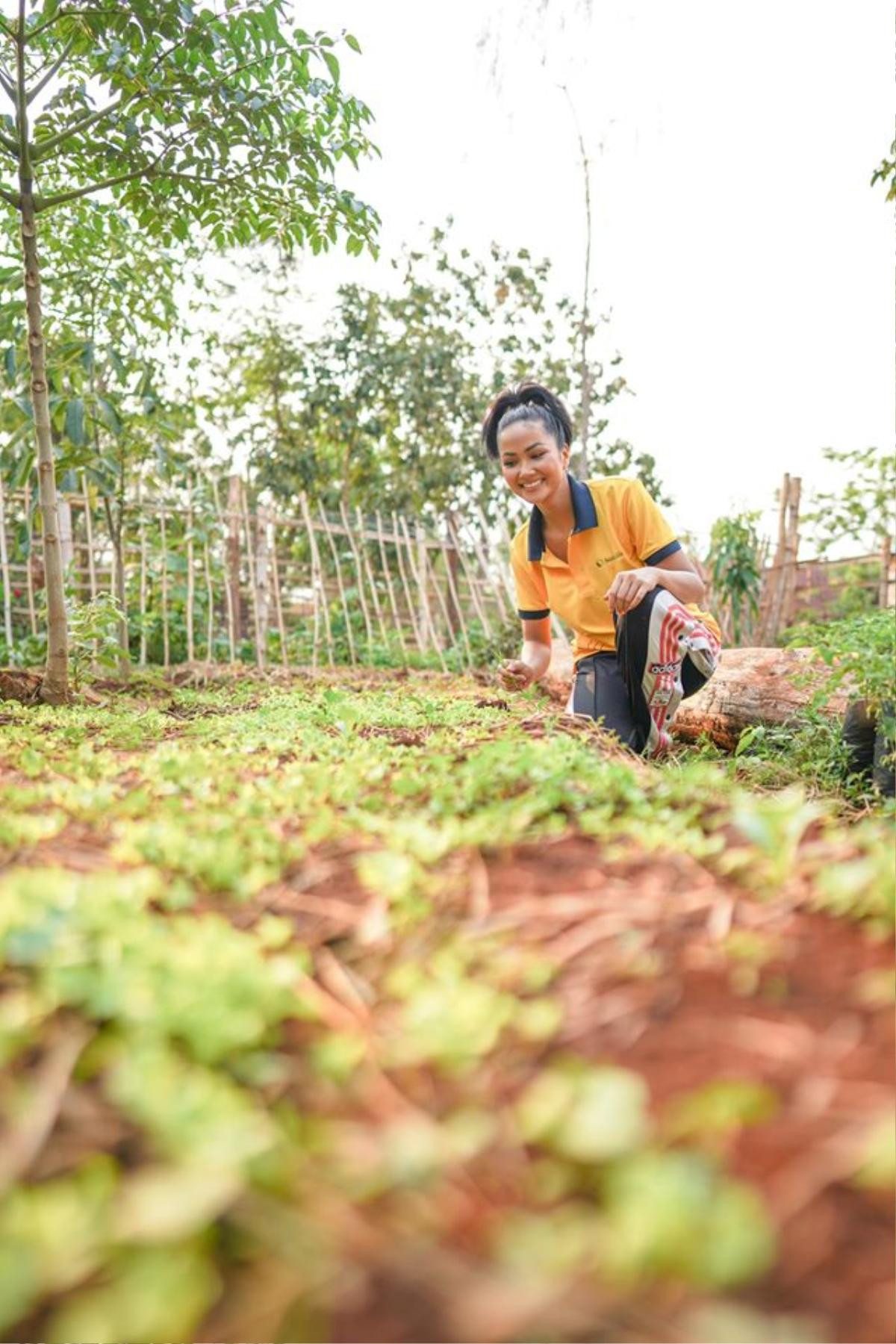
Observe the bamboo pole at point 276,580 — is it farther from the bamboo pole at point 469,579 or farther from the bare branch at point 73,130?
the bare branch at point 73,130

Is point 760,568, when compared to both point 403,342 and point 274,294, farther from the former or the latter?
point 274,294

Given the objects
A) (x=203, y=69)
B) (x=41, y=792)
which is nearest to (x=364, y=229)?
(x=203, y=69)

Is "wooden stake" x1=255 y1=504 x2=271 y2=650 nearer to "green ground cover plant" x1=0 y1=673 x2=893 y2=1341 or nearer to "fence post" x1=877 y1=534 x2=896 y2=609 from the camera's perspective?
"green ground cover plant" x1=0 y1=673 x2=893 y2=1341

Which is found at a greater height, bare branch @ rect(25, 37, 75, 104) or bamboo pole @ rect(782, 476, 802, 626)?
bare branch @ rect(25, 37, 75, 104)

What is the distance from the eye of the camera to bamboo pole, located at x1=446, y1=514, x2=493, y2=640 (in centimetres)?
A: 1059

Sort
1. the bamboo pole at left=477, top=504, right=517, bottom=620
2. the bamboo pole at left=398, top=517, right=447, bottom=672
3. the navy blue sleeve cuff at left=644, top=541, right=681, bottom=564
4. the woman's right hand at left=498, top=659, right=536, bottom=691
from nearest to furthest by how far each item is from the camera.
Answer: the woman's right hand at left=498, top=659, right=536, bottom=691 < the navy blue sleeve cuff at left=644, top=541, right=681, bottom=564 < the bamboo pole at left=398, top=517, right=447, bottom=672 < the bamboo pole at left=477, top=504, right=517, bottom=620

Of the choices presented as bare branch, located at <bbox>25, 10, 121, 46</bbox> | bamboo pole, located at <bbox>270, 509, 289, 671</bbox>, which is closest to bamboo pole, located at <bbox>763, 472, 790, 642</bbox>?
bamboo pole, located at <bbox>270, 509, 289, 671</bbox>

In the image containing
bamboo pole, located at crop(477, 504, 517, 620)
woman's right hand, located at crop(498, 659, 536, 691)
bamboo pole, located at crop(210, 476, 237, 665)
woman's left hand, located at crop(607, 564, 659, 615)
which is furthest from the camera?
bamboo pole, located at crop(477, 504, 517, 620)

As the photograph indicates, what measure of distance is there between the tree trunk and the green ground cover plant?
3.00 m

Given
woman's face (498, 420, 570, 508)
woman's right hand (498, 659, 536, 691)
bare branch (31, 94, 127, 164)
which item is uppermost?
bare branch (31, 94, 127, 164)

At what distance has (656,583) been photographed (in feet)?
11.9

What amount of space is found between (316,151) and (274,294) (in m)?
10.4

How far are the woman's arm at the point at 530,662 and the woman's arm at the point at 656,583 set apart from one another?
1.52ft

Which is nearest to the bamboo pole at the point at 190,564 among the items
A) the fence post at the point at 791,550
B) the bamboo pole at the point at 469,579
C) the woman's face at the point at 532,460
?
the bamboo pole at the point at 469,579
